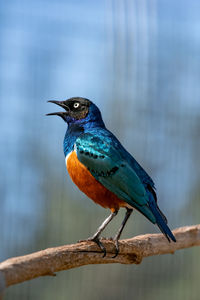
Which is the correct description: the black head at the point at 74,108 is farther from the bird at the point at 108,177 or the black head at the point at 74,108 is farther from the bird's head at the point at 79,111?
the bird at the point at 108,177

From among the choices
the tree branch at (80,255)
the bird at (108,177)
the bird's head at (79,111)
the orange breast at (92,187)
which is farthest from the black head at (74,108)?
the tree branch at (80,255)

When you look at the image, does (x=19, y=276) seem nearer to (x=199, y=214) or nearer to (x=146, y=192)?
(x=146, y=192)

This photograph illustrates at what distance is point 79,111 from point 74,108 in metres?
0.03

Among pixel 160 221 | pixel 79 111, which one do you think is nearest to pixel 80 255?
pixel 160 221

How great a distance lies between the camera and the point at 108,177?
7.59ft

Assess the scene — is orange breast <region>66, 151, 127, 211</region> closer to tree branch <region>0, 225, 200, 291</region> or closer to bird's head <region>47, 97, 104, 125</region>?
tree branch <region>0, 225, 200, 291</region>

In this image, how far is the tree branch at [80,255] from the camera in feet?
5.16

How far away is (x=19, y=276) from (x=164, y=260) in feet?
7.72

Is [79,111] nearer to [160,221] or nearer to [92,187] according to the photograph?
[92,187]

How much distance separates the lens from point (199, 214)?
12.3ft

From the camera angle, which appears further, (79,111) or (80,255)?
(79,111)

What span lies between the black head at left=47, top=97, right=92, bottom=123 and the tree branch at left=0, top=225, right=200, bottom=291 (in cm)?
70

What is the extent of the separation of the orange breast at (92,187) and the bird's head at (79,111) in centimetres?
31

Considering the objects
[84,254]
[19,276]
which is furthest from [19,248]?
[19,276]
